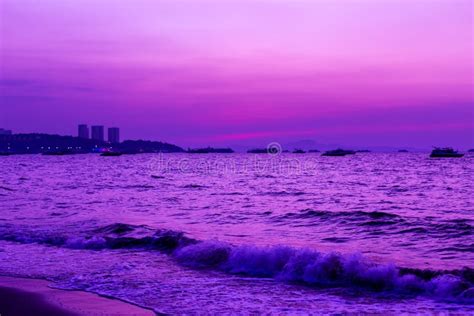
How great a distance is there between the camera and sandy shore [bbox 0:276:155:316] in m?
10.9

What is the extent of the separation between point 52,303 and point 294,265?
6.43 metres

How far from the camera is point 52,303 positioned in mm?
11562

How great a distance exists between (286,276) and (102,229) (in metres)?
11.1

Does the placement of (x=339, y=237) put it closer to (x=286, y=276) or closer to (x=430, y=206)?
(x=286, y=276)

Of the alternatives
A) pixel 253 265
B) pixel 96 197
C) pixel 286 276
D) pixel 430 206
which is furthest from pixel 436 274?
pixel 96 197

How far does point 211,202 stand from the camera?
116 ft

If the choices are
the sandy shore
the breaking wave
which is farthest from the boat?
the sandy shore

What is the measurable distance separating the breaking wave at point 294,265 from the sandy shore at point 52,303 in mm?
4525

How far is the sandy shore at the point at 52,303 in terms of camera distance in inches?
428

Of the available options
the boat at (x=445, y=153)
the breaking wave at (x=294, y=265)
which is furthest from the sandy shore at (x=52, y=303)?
the boat at (x=445, y=153)

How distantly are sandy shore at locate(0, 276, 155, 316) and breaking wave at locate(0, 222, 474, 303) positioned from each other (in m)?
4.53

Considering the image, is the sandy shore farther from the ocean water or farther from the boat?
the boat

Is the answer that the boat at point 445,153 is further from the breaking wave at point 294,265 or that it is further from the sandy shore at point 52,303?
the sandy shore at point 52,303

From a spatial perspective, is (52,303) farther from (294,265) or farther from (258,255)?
(294,265)
